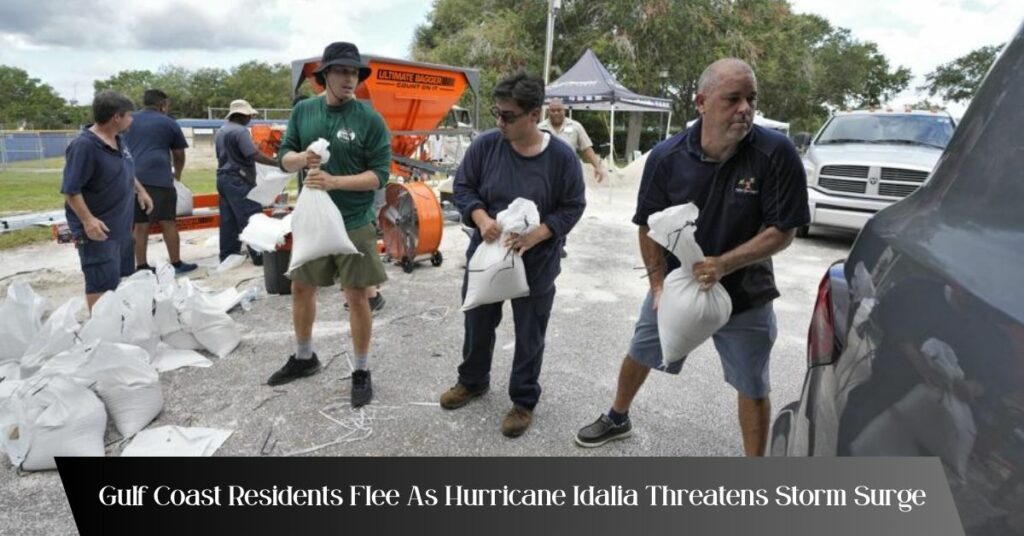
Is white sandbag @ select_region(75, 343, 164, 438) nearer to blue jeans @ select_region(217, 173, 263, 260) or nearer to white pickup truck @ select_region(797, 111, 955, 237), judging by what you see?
blue jeans @ select_region(217, 173, 263, 260)

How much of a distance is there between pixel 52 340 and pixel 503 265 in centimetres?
274

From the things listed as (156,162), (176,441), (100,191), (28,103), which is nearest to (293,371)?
(176,441)

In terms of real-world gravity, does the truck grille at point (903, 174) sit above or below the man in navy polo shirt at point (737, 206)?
above

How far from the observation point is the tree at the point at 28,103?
51.2 meters

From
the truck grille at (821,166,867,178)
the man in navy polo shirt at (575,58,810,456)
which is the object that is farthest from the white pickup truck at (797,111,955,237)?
the man in navy polo shirt at (575,58,810,456)

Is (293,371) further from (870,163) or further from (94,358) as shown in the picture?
(870,163)

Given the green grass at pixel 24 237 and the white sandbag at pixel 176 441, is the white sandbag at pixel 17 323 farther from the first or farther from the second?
the green grass at pixel 24 237

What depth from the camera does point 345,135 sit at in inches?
124

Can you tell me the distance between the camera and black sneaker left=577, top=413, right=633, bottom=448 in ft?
9.68

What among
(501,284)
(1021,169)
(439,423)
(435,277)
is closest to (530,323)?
(501,284)

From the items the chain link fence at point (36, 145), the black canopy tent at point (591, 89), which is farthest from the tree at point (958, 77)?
the chain link fence at point (36, 145)

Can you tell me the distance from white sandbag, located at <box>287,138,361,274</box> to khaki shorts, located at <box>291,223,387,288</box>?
0.10 metres

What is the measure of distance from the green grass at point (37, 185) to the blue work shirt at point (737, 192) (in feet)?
36.4

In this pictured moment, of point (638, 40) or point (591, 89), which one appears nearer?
point (591, 89)
